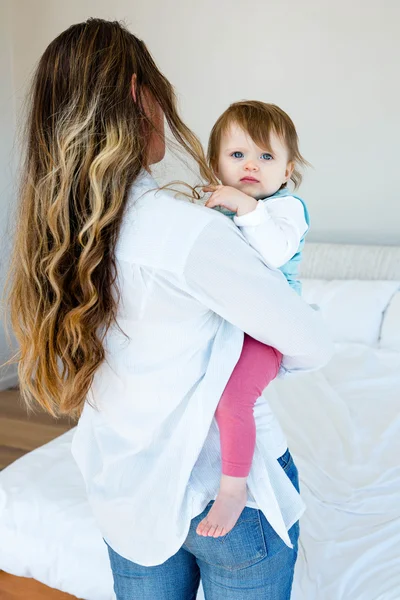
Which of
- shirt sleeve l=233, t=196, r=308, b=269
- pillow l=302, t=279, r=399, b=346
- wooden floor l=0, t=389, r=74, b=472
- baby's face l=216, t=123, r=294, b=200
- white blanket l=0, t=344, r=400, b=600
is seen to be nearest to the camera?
shirt sleeve l=233, t=196, r=308, b=269

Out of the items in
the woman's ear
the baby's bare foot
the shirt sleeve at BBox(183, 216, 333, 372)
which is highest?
the woman's ear

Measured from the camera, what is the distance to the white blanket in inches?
57.0

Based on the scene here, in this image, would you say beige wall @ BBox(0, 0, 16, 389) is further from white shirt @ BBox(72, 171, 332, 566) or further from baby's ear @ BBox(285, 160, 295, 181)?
white shirt @ BBox(72, 171, 332, 566)

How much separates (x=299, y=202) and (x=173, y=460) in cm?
52

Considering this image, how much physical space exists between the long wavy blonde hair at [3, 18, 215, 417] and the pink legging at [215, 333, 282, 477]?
20cm

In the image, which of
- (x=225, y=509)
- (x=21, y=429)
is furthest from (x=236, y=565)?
(x=21, y=429)

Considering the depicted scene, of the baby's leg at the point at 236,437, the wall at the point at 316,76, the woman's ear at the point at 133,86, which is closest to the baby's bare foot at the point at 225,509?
the baby's leg at the point at 236,437

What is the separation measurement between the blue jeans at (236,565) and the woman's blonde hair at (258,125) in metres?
0.62

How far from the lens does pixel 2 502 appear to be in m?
1.75

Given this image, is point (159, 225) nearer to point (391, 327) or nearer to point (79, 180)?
point (79, 180)

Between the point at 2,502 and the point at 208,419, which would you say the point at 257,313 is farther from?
the point at 2,502

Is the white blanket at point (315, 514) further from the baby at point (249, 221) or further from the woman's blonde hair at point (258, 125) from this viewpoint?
the woman's blonde hair at point (258, 125)

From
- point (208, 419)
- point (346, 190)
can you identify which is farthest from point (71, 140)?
point (346, 190)

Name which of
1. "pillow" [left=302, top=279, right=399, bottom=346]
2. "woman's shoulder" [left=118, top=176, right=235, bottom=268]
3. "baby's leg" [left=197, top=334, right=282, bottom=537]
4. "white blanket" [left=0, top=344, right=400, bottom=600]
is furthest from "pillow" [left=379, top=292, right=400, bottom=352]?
"woman's shoulder" [left=118, top=176, right=235, bottom=268]
